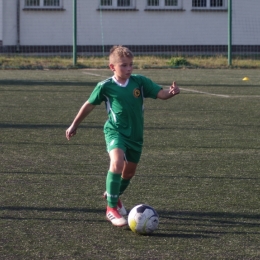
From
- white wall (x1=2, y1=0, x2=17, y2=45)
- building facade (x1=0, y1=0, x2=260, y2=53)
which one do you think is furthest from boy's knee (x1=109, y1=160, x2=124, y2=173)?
white wall (x1=2, y1=0, x2=17, y2=45)

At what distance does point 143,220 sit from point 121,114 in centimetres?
89

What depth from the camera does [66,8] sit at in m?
28.5

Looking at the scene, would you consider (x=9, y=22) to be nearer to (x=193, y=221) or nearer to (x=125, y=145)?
(x=125, y=145)

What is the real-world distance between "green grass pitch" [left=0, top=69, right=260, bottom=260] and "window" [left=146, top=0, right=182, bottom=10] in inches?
698

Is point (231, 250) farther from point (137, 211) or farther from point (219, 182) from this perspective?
point (219, 182)

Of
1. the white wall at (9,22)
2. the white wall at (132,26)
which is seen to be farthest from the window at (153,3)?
the white wall at (9,22)

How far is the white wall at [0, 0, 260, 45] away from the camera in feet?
91.7

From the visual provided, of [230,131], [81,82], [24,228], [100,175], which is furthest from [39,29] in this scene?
[24,228]

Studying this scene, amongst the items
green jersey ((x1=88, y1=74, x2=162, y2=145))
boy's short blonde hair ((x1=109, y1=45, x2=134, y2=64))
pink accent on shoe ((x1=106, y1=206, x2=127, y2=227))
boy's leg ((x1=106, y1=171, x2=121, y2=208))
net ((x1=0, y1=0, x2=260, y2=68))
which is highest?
net ((x1=0, y1=0, x2=260, y2=68))

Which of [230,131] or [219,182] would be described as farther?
[230,131]

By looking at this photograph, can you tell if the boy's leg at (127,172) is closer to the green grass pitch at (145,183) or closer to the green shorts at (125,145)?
the green shorts at (125,145)

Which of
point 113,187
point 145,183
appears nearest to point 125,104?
point 113,187

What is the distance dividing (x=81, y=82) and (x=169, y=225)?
11892mm

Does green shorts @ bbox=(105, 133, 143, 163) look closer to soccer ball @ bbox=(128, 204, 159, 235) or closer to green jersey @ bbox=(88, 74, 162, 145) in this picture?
green jersey @ bbox=(88, 74, 162, 145)
